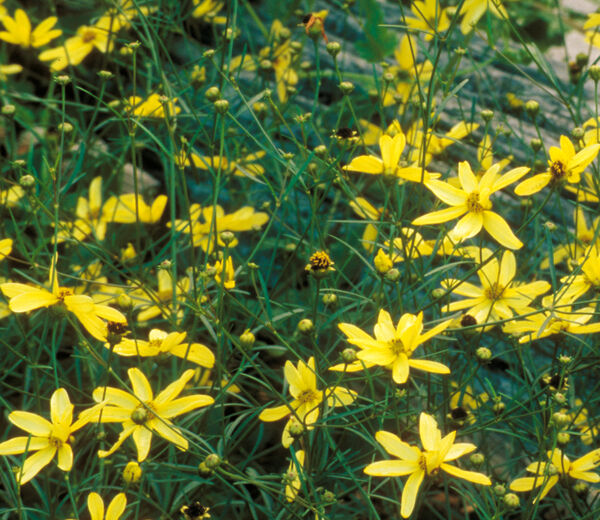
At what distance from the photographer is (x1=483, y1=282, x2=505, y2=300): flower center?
2.84ft

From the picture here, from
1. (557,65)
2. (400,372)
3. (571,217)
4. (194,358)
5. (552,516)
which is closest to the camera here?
(400,372)

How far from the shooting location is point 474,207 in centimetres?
76

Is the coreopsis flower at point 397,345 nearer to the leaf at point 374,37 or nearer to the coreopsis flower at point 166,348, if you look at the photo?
the coreopsis flower at point 166,348

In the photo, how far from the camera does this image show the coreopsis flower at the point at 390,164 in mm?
827

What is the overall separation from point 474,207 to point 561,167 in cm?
10

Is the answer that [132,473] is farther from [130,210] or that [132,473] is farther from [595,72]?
[595,72]

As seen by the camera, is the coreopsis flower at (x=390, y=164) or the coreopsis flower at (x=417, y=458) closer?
the coreopsis flower at (x=417, y=458)

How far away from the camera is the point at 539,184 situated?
73cm

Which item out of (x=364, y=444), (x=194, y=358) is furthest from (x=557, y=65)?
(x=194, y=358)

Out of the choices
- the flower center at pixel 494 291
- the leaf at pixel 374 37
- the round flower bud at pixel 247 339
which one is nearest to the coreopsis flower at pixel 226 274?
the round flower bud at pixel 247 339

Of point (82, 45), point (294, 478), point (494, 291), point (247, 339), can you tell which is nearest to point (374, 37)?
point (82, 45)

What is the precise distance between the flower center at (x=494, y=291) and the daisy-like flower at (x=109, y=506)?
0.47m

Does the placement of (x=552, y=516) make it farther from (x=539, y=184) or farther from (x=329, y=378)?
(x=539, y=184)

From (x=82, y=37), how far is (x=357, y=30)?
748 millimetres
